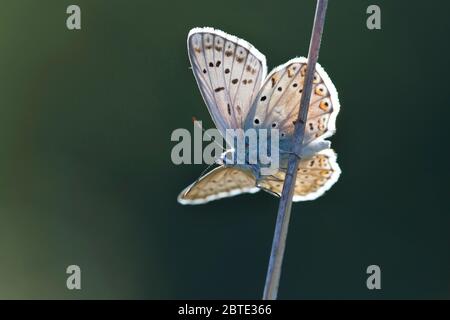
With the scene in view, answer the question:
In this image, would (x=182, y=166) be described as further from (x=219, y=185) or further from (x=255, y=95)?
(x=255, y=95)

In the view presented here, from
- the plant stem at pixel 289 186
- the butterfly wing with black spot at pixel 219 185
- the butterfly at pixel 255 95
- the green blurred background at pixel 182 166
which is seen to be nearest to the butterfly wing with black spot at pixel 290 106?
the butterfly at pixel 255 95

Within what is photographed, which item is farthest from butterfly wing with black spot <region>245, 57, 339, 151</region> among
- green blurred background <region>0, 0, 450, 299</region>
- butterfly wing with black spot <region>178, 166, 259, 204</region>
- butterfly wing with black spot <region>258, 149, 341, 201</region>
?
green blurred background <region>0, 0, 450, 299</region>

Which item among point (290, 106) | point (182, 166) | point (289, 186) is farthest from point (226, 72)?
point (182, 166)

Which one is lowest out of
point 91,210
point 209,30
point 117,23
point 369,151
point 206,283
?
point 206,283

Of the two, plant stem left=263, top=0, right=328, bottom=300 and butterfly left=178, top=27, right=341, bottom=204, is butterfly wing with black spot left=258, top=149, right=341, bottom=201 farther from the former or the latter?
plant stem left=263, top=0, right=328, bottom=300
